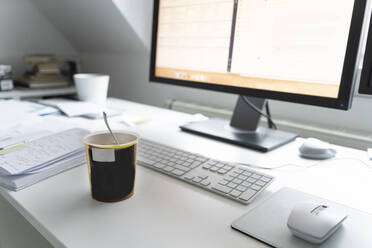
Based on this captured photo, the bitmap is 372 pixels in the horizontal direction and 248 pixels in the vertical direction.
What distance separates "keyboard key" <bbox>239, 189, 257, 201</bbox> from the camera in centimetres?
49

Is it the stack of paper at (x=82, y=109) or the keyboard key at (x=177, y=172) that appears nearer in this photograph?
the keyboard key at (x=177, y=172)

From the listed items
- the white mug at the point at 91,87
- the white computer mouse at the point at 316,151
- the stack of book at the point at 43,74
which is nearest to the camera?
the white computer mouse at the point at 316,151

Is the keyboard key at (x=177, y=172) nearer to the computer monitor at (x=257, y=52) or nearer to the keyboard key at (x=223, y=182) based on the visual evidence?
the keyboard key at (x=223, y=182)

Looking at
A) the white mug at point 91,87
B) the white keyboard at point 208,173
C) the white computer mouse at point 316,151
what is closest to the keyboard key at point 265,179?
the white keyboard at point 208,173

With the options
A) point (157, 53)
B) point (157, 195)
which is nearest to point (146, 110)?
point (157, 53)

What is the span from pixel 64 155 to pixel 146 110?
0.59m

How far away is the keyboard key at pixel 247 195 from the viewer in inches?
19.1

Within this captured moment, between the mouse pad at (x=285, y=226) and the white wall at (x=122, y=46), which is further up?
the white wall at (x=122, y=46)

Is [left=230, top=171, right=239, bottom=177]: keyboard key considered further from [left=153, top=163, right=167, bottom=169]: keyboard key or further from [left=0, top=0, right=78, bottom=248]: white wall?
→ [left=0, top=0, right=78, bottom=248]: white wall

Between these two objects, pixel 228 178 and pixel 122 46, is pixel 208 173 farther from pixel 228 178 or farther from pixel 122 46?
pixel 122 46

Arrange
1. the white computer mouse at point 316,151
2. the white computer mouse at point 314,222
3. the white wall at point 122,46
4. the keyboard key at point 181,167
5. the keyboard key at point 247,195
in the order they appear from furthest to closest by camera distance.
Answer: the white wall at point 122,46 < the white computer mouse at point 316,151 < the keyboard key at point 181,167 < the keyboard key at point 247,195 < the white computer mouse at point 314,222

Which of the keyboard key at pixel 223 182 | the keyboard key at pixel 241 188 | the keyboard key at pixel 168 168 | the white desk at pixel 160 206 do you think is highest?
the keyboard key at pixel 223 182

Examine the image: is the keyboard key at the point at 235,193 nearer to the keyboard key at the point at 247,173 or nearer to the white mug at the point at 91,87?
the keyboard key at the point at 247,173

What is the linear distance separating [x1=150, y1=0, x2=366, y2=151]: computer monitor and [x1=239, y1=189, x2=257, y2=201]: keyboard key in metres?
0.24
